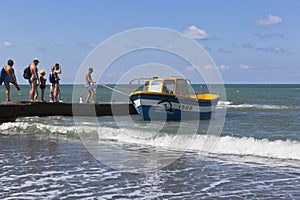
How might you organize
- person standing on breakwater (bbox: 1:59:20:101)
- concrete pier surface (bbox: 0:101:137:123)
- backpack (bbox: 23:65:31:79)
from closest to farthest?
person standing on breakwater (bbox: 1:59:20:101)
concrete pier surface (bbox: 0:101:137:123)
backpack (bbox: 23:65:31:79)

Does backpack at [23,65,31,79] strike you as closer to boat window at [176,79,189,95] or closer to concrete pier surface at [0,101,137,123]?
concrete pier surface at [0,101,137,123]

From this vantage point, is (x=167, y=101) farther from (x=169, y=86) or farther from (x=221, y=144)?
(x=221, y=144)

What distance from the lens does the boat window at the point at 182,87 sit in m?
19.3

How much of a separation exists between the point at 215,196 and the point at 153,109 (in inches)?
486

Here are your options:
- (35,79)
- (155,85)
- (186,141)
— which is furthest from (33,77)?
(186,141)

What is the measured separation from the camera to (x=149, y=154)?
10.1 m

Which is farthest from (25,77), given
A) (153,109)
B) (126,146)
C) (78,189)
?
(78,189)

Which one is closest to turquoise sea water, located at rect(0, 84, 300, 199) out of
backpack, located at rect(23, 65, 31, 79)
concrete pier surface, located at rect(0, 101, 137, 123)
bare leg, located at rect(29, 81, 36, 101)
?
concrete pier surface, located at rect(0, 101, 137, 123)

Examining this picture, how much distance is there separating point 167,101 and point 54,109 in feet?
16.4

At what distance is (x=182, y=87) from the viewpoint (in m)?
19.6

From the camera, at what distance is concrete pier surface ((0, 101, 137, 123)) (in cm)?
1681

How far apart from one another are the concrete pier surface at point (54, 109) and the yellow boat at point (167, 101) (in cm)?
244

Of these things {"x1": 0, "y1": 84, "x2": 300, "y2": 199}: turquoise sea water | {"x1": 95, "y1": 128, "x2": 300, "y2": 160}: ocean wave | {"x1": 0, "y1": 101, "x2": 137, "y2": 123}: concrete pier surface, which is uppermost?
{"x1": 0, "y1": 101, "x2": 137, "y2": 123}: concrete pier surface

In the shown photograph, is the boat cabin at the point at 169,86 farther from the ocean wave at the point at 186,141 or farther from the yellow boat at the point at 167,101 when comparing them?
the ocean wave at the point at 186,141
